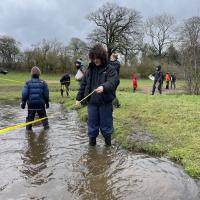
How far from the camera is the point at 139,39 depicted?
6669 cm

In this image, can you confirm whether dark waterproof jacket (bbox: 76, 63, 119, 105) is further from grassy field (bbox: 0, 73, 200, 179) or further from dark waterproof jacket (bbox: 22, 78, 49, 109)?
dark waterproof jacket (bbox: 22, 78, 49, 109)

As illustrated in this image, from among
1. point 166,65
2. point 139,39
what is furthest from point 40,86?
point 139,39

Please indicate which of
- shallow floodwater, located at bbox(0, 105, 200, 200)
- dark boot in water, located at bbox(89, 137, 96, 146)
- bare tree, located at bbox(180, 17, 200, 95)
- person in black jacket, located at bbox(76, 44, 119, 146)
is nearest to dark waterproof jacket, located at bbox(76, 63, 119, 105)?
person in black jacket, located at bbox(76, 44, 119, 146)

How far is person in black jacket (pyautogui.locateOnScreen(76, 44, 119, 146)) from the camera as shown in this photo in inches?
276

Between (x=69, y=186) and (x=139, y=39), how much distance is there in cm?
6310

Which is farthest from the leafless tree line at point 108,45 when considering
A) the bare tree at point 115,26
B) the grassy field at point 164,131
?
the grassy field at point 164,131

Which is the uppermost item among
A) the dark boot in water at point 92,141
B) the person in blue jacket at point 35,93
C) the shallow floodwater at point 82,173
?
the person in blue jacket at point 35,93

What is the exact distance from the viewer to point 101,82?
7.13 m

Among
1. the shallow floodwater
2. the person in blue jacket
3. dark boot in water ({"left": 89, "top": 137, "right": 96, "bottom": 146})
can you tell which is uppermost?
the person in blue jacket

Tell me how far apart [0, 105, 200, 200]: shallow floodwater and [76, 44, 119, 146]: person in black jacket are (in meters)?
0.56

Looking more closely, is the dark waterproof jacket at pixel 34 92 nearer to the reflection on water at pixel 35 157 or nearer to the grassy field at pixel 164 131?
the reflection on water at pixel 35 157

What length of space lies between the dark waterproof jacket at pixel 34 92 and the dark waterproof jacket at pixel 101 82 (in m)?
2.47

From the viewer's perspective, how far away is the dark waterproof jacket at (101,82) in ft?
22.8

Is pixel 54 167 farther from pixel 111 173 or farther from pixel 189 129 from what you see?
pixel 189 129
